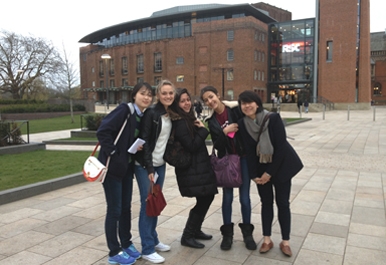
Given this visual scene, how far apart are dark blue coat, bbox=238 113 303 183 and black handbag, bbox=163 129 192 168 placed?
0.66 metres

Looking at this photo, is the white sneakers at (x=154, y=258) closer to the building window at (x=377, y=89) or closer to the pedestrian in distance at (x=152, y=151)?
the pedestrian in distance at (x=152, y=151)

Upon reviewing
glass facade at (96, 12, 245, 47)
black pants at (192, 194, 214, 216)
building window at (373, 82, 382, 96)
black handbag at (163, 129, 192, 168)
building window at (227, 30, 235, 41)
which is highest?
glass facade at (96, 12, 245, 47)

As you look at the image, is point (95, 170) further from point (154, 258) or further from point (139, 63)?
point (139, 63)

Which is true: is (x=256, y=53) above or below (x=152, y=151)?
above

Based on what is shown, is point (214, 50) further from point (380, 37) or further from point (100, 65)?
point (380, 37)

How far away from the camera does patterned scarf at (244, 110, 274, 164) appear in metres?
3.47

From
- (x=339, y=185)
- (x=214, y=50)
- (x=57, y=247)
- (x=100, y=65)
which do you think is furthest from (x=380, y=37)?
(x=57, y=247)

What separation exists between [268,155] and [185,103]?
1026 mm

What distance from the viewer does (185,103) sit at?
3564mm

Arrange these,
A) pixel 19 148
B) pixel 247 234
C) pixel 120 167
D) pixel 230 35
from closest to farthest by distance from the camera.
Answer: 1. pixel 120 167
2. pixel 247 234
3. pixel 19 148
4. pixel 230 35

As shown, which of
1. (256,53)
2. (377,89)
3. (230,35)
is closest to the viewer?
(230,35)

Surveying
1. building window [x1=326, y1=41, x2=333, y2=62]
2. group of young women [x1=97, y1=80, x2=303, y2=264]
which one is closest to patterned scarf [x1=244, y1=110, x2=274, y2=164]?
group of young women [x1=97, y1=80, x2=303, y2=264]

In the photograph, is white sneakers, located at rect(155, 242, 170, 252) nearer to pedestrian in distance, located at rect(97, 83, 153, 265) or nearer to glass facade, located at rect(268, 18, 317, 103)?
pedestrian in distance, located at rect(97, 83, 153, 265)

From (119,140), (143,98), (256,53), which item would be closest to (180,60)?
(256,53)
